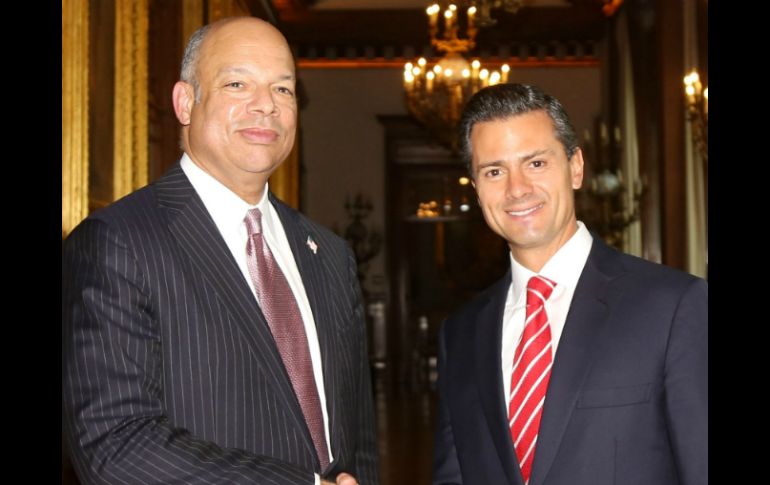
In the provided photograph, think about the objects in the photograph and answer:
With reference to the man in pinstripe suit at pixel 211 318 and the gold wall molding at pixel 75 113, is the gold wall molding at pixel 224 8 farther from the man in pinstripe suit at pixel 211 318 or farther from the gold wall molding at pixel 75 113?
the man in pinstripe suit at pixel 211 318

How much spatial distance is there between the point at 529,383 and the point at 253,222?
0.81 m

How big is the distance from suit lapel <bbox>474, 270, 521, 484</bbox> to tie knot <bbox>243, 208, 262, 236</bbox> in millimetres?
643

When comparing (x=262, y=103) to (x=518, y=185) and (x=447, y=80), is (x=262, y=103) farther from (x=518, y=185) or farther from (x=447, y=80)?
(x=447, y=80)

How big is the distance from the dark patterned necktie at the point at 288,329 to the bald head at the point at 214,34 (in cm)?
44

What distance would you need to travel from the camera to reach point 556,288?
7.16ft

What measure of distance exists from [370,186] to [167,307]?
Result: 1222 centimetres

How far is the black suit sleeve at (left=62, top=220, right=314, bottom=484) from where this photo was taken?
1.75m

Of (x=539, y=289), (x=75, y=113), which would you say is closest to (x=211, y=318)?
(x=539, y=289)

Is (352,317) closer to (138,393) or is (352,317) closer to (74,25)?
(138,393)

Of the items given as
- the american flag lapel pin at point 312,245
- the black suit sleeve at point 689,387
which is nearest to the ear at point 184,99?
the american flag lapel pin at point 312,245

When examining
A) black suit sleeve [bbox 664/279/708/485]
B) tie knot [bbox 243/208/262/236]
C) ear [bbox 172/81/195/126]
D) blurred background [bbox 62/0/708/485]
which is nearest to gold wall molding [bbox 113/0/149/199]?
blurred background [bbox 62/0/708/485]

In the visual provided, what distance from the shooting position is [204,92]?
2164 mm

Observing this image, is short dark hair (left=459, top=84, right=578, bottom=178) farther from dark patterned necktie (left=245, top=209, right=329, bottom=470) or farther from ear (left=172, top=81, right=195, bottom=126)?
ear (left=172, top=81, right=195, bottom=126)

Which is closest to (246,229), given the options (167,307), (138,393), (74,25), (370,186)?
(167,307)
